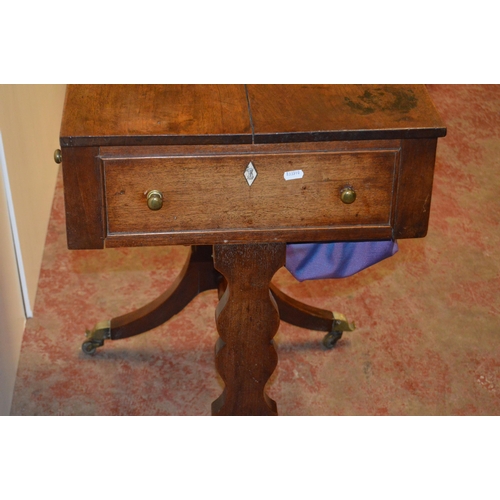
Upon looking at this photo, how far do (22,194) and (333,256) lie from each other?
3.43ft

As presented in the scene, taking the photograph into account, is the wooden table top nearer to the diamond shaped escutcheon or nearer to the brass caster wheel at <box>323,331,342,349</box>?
the diamond shaped escutcheon

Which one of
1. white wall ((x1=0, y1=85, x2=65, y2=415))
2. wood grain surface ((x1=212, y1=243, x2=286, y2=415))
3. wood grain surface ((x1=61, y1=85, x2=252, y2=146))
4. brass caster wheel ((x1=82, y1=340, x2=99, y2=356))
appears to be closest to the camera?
wood grain surface ((x1=61, y1=85, x2=252, y2=146))

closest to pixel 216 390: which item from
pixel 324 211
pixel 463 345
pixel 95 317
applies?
pixel 95 317

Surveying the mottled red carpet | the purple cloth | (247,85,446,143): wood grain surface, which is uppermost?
(247,85,446,143): wood grain surface

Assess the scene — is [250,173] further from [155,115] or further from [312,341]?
[312,341]

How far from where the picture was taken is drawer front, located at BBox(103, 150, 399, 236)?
1717 mm

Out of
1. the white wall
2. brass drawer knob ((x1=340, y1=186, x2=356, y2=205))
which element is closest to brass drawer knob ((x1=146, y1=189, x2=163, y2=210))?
brass drawer knob ((x1=340, y1=186, x2=356, y2=205))

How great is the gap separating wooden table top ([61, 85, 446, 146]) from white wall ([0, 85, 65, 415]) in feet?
2.57

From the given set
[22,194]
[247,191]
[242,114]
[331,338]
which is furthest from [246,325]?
[22,194]

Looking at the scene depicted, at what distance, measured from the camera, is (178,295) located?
8.13ft

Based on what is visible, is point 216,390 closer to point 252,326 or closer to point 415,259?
point 252,326

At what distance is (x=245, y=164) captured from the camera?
1.72m

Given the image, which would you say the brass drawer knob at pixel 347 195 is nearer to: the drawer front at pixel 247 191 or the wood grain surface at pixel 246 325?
→ the drawer front at pixel 247 191

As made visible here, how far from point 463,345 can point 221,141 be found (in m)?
1.22
